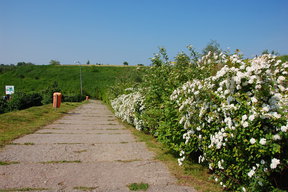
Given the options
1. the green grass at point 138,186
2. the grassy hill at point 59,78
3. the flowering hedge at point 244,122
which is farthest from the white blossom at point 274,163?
the grassy hill at point 59,78

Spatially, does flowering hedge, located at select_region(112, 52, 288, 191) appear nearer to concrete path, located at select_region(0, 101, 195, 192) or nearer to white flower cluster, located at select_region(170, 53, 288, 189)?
white flower cluster, located at select_region(170, 53, 288, 189)

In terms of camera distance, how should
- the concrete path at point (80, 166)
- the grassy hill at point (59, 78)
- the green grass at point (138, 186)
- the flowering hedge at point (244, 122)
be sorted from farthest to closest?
1. the grassy hill at point (59, 78)
2. the concrete path at point (80, 166)
3. the green grass at point (138, 186)
4. the flowering hedge at point (244, 122)

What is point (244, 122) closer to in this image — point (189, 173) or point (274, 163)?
point (274, 163)

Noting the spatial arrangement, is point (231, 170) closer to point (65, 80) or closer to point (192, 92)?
point (192, 92)

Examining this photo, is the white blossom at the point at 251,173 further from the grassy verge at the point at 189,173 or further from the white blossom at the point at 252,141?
the grassy verge at the point at 189,173

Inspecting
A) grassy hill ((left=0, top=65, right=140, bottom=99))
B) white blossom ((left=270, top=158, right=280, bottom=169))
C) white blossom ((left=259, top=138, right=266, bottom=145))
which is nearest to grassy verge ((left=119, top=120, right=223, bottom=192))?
white blossom ((left=270, top=158, right=280, bottom=169))

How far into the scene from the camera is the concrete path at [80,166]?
3762mm

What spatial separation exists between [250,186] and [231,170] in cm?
35

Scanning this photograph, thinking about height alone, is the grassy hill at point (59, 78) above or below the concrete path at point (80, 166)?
above

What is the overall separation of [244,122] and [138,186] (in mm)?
1760

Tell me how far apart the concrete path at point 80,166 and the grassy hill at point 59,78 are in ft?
153

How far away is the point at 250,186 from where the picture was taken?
314cm

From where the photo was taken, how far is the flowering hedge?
291 centimetres

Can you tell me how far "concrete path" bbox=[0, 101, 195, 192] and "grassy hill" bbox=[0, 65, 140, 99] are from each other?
46.6m
